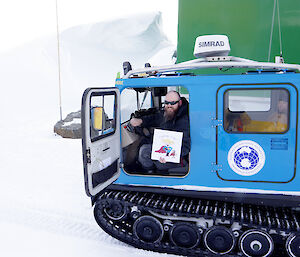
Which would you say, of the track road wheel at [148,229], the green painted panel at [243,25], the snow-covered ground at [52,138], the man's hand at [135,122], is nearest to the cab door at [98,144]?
the man's hand at [135,122]

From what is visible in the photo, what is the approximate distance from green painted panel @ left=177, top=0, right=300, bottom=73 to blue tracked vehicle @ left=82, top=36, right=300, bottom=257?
5946 mm

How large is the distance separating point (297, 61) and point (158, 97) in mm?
5631

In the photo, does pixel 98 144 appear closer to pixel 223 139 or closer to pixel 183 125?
pixel 183 125

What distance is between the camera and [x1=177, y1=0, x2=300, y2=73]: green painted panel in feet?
30.0

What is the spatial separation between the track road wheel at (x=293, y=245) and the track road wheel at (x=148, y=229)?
1.48m

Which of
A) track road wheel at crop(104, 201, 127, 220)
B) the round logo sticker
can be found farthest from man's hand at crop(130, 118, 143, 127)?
the round logo sticker

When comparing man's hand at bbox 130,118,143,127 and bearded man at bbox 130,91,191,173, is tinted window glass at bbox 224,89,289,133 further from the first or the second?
man's hand at bbox 130,118,143,127

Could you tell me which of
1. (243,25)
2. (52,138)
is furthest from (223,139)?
(52,138)

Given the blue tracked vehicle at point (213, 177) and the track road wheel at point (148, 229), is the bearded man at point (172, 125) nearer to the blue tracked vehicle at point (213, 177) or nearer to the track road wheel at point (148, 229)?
the blue tracked vehicle at point (213, 177)

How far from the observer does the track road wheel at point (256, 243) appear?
3.70 metres

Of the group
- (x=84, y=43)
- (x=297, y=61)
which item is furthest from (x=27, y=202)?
(x=84, y=43)

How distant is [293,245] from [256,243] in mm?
404

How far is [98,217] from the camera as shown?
4160 mm

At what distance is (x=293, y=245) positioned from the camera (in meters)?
3.64
